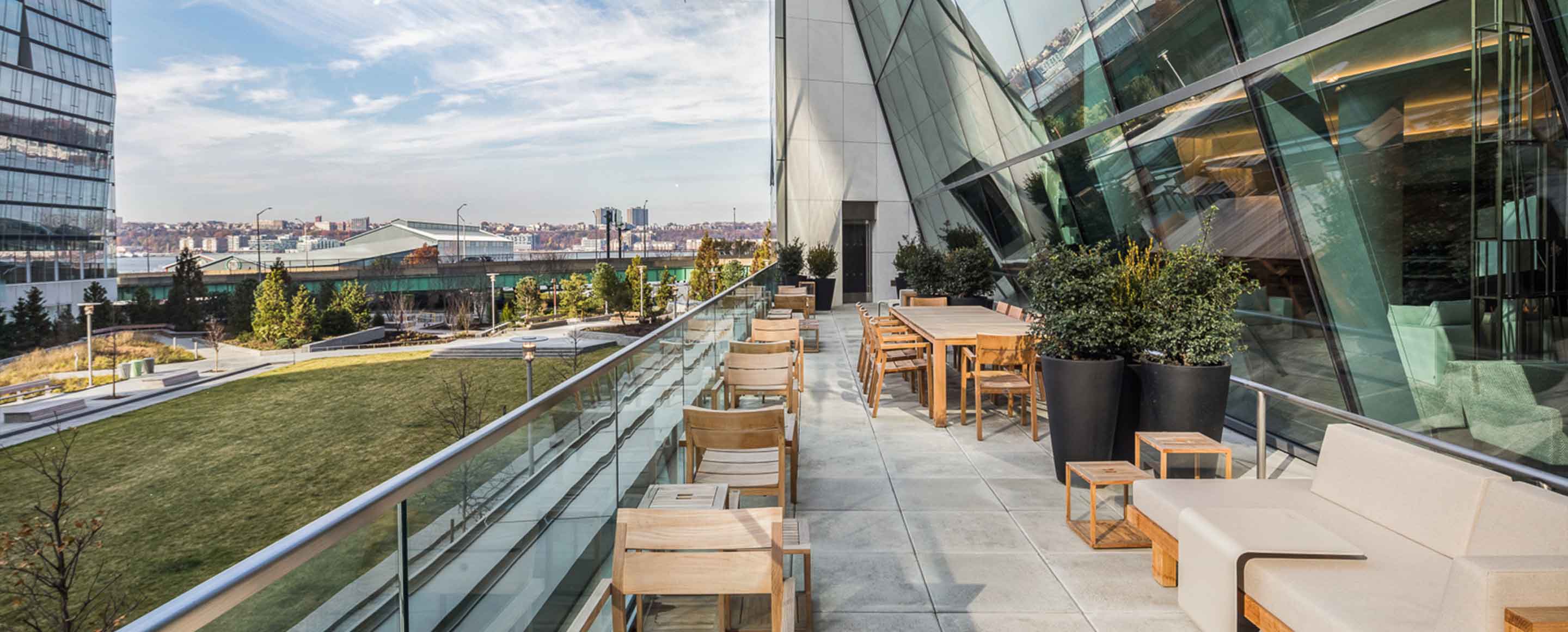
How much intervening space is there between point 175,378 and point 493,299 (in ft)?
107

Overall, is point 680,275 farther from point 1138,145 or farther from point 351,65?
point 1138,145

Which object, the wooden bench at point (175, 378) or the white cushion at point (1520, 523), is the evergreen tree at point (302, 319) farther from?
the white cushion at point (1520, 523)

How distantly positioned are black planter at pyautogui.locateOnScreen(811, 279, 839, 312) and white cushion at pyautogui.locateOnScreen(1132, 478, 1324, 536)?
1741cm

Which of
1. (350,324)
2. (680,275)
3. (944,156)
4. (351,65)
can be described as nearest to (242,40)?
(351,65)

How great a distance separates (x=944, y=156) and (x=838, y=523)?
13.4 metres

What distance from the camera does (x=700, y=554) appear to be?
2.28 metres

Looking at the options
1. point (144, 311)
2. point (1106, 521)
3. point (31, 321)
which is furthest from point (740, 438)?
point (144, 311)

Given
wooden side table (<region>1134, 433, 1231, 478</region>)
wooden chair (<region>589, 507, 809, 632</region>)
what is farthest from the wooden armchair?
wooden side table (<region>1134, 433, 1231, 478</region>)

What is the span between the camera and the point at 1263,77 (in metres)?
5.88

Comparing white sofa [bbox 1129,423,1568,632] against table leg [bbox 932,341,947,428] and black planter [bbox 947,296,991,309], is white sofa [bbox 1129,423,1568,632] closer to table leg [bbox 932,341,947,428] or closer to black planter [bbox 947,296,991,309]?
table leg [bbox 932,341,947,428]

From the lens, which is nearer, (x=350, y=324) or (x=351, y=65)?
(x=350, y=324)

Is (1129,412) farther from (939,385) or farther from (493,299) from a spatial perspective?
(493,299)

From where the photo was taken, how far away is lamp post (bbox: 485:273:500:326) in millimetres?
86375

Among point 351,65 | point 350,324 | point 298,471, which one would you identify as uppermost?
point 351,65
